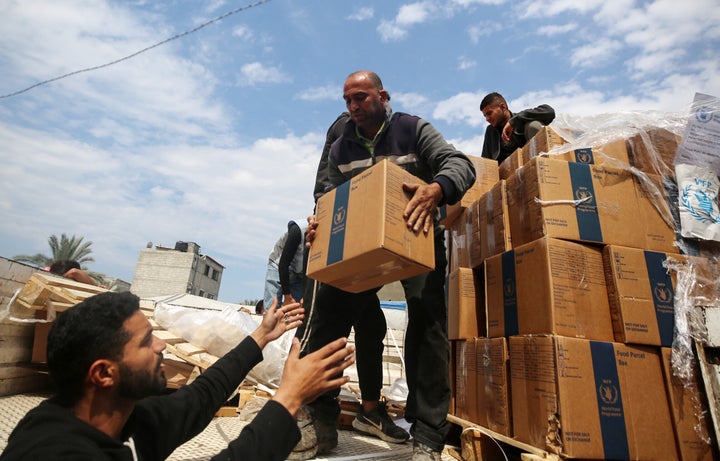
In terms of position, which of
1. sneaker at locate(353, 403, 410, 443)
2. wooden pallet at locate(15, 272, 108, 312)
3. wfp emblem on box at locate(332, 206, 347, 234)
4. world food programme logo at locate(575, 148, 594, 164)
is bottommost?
sneaker at locate(353, 403, 410, 443)

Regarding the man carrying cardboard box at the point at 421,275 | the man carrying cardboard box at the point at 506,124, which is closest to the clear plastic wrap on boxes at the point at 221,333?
the man carrying cardboard box at the point at 421,275

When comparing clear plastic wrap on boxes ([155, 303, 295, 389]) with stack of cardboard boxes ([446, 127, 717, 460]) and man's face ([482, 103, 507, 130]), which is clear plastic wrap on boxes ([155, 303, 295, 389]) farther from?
man's face ([482, 103, 507, 130])

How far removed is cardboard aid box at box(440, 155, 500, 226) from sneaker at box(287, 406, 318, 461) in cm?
183

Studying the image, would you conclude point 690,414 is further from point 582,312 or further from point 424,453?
point 424,453

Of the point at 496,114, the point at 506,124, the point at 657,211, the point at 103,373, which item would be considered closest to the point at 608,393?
the point at 657,211

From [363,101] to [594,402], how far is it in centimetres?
182

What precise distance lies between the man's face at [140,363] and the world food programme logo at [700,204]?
261cm

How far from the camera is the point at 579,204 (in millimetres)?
1993

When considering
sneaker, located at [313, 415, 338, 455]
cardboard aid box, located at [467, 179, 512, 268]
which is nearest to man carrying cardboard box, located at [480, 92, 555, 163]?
cardboard aid box, located at [467, 179, 512, 268]

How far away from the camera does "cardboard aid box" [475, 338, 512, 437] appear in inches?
73.9

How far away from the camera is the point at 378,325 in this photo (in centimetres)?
225

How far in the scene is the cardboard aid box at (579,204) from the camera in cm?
194

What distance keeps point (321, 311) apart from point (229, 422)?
0.87 meters

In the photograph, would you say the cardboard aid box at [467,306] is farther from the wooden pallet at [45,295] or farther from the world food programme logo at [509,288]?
the wooden pallet at [45,295]
